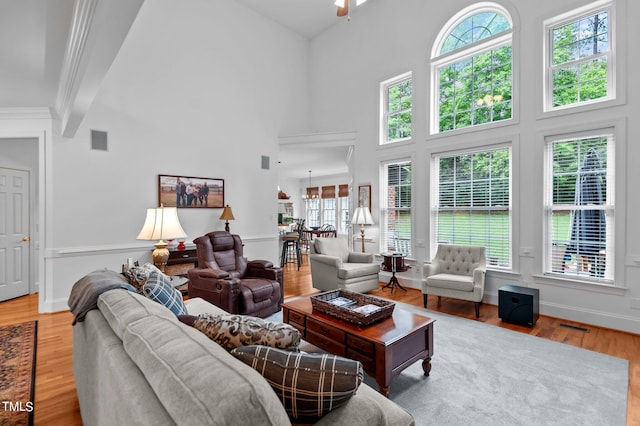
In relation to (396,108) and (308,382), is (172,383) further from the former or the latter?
(396,108)

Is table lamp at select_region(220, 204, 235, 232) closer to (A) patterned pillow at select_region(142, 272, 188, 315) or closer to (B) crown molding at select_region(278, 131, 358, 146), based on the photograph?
(B) crown molding at select_region(278, 131, 358, 146)

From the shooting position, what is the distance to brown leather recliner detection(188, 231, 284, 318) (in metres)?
3.52

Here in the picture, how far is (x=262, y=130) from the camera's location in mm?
6270

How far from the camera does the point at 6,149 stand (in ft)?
15.7

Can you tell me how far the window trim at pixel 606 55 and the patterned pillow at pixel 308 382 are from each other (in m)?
4.44

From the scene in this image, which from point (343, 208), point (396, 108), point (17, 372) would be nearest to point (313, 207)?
point (343, 208)

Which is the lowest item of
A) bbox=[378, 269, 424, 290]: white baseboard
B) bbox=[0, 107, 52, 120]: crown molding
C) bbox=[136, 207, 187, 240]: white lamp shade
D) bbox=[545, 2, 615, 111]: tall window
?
bbox=[378, 269, 424, 290]: white baseboard

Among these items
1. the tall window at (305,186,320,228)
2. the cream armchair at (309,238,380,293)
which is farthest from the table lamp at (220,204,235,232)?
the tall window at (305,186,320,228)

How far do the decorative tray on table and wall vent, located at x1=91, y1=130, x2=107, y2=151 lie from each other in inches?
151

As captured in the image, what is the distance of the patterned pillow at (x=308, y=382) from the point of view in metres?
1.04

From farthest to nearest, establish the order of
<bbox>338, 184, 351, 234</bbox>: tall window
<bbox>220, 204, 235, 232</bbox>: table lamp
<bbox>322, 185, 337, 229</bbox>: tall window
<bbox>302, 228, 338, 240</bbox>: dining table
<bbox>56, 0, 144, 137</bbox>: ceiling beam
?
1. <bbox>322, 185, 337, 229</bbox>: tall window
2. <bbox>338, 184, 351, 234</bbox>: tall window
3. <bbox>302, 228, 338, 240</bbox>: dining table
4. <bbox>220, 204, 235, 232</bbox>: table lamp
5. <bbox>56, 0, 144, 137</bbox>: ceiling beam

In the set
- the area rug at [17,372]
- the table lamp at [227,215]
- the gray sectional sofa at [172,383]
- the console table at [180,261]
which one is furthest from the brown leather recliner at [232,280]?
the gray sectional sofa at [172,383]

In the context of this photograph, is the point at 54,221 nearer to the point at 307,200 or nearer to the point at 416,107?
the point at 416,107

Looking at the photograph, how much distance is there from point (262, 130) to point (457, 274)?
4431 millimetres
